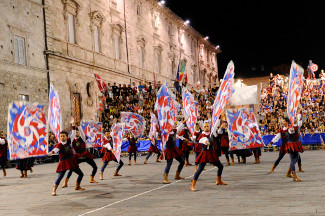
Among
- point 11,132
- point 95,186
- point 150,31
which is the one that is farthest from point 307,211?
point 150,31

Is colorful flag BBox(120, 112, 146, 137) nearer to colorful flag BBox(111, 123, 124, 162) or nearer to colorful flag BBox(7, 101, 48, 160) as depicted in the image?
colorful flag BBox(111, 123, 124, 162)

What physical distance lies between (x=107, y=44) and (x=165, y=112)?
25.3 metres

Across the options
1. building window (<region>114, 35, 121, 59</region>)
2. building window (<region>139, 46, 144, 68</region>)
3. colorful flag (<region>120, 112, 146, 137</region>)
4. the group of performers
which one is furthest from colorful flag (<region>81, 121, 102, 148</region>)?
building window (<region>139, 46, 144, 68</region>)

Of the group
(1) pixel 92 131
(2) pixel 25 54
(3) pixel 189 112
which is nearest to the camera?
(3) pixel 189 112

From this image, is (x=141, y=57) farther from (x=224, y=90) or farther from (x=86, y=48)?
(x=224, y=90)

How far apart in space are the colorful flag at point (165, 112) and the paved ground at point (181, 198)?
1.51 meters

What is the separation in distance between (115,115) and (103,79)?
477 cm

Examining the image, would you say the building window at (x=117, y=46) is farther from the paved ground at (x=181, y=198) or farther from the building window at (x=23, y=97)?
the paved ground at (x=181, y=198)

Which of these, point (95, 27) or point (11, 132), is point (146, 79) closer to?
point (95, 27)

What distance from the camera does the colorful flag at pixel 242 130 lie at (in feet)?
55.9

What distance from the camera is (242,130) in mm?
17406

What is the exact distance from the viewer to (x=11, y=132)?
11.1 metres

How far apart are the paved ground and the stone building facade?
15.4m

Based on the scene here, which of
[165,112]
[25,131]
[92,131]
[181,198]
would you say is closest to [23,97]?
[92,131]
